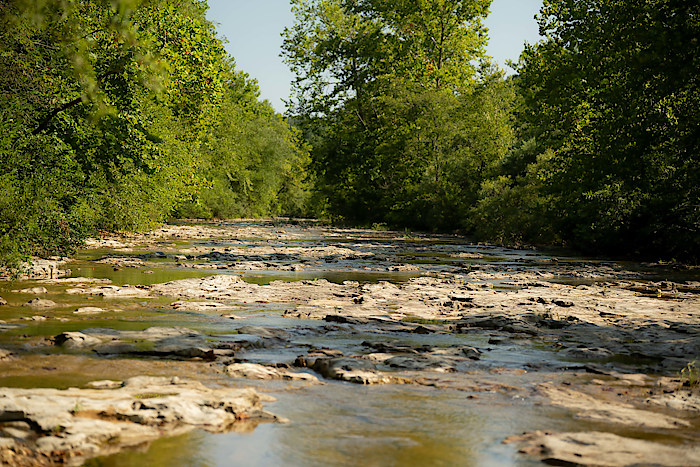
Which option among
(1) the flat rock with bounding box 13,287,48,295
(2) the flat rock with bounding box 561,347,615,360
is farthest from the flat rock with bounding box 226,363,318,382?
(1) the flat rock with bounding box 13,287,48,295

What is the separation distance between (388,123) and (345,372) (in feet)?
158

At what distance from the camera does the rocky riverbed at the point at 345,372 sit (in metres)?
4.67

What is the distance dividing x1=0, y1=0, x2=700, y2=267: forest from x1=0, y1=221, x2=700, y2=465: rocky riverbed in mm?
2246

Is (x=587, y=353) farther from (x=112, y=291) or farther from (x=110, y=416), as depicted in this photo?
(x=112, y=291)

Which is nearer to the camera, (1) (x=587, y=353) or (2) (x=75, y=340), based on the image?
(2) (x=75, y=340)

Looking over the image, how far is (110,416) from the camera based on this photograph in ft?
16.4

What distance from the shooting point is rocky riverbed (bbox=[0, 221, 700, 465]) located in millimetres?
4672

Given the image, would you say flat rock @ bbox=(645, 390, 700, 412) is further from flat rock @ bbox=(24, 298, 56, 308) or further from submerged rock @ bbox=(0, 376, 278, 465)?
flat rock @ bbox=(24, 298, 56, 308)

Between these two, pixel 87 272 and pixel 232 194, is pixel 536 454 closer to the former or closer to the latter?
pixel 87 272

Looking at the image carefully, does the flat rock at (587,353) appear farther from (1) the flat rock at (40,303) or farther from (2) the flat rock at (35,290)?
(2) the flat rock at (35,290)

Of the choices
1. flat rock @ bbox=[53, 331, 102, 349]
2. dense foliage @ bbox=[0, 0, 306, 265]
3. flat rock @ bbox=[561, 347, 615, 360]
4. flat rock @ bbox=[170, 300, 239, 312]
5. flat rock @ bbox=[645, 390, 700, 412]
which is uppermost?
dense foliage @ bbox=[0, 0, 306, 265]

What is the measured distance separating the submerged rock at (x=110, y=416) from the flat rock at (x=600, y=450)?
2.03 meters

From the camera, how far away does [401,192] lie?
178 feet

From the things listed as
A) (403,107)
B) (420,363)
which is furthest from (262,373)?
(403,107)
